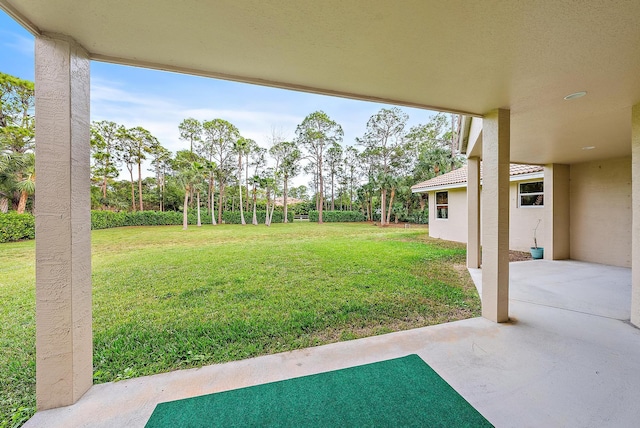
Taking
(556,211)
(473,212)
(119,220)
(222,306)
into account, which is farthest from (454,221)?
(119,220)

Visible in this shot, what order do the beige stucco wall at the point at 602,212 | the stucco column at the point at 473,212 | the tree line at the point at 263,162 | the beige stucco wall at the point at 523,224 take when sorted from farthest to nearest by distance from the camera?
1. the tree line at the point at 263,162
2. the beige stucco wall at the point at 523,224
3. the beige stucco wall at the point at 602,212
4. the stucco column at the point at 473,212

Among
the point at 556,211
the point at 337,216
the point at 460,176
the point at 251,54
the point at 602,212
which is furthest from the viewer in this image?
the point at 337,216

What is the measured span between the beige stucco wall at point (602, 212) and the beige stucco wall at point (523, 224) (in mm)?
834

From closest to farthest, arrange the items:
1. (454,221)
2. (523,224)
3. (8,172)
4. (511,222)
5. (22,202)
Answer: (8,172) → (22,202) → (523,224) → (511,222) → (454,221)

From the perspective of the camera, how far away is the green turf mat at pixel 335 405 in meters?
1.72

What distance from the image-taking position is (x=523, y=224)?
28.1ft

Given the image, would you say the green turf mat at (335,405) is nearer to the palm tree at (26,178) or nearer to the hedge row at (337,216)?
the palm tree at (26,178)

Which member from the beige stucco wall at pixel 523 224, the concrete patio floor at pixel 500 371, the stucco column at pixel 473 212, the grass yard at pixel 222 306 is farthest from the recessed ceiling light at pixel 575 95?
the beige stucco wall at pixel 523 224

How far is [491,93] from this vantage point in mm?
2787

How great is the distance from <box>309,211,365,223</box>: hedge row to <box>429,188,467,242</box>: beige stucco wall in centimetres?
1528

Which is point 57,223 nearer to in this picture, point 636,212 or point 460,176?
point 636,212

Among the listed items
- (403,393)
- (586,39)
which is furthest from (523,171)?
(403,393)

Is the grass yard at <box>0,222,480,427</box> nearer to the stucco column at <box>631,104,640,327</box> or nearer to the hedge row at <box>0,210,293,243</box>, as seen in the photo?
the hedge row at <box>0,210,293,243</box>

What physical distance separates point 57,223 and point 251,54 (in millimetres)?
1993
